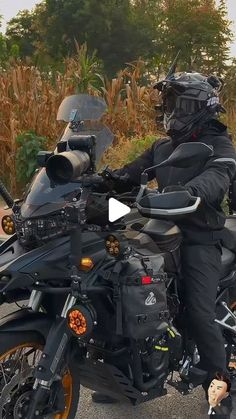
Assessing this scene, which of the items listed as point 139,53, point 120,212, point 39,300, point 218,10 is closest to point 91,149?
point 120,212

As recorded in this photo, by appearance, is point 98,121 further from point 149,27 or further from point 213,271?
point 149,27

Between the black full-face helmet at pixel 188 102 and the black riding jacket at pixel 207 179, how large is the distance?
108 mm

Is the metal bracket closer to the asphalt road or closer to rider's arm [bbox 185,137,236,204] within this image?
the asphalt road

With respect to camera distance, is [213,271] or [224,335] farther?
[224,335]

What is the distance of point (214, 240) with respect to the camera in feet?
10.9

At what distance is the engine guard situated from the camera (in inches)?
109

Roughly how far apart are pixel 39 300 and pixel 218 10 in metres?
39.7

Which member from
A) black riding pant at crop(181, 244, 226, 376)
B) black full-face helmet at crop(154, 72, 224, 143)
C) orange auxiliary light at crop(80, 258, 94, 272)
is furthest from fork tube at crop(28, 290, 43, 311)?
black full-face helmet at crop(154, 72, 224, 143)

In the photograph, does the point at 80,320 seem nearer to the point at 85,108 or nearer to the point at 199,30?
the point at 85,108

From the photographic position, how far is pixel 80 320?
8.57 ft

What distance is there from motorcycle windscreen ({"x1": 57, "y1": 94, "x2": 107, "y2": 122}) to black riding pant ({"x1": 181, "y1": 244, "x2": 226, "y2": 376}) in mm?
883

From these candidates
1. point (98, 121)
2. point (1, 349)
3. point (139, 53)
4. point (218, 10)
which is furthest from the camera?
point (139, 53)

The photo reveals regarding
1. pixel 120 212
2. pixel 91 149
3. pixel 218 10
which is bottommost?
pixel 218 10

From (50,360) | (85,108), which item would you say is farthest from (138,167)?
(50,360)
